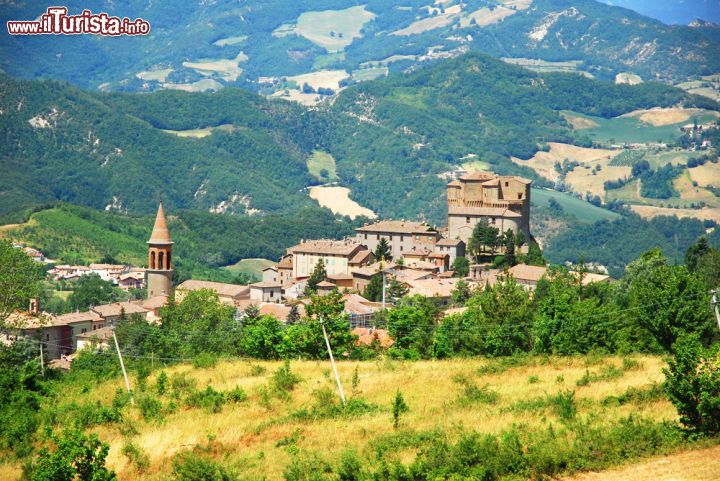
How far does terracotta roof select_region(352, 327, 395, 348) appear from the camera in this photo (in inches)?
2241

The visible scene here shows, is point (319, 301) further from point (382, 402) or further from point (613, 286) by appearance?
point (613, 286)

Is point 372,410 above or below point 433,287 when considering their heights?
below

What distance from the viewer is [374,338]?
57.2m

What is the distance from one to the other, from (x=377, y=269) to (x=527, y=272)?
14.0 meters

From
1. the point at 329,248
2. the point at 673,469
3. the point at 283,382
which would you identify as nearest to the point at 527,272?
the point at 329,248

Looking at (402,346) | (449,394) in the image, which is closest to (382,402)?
(449,394)

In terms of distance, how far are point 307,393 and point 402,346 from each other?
1854 cm

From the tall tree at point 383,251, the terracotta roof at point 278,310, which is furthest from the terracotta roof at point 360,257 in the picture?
the terracotta roof at point 278,310

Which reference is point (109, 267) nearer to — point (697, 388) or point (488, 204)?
point (488, 204)

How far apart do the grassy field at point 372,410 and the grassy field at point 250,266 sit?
108 metres

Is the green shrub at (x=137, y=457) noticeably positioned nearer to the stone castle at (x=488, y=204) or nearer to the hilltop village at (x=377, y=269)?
the hilltop village at (x=377, y=269)

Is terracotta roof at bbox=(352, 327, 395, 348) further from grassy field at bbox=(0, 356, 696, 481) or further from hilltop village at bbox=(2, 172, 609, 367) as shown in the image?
grassy field at bbox=(0, 356, 696, 481)

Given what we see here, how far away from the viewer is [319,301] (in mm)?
54969

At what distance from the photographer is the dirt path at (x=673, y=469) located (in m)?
24.4
